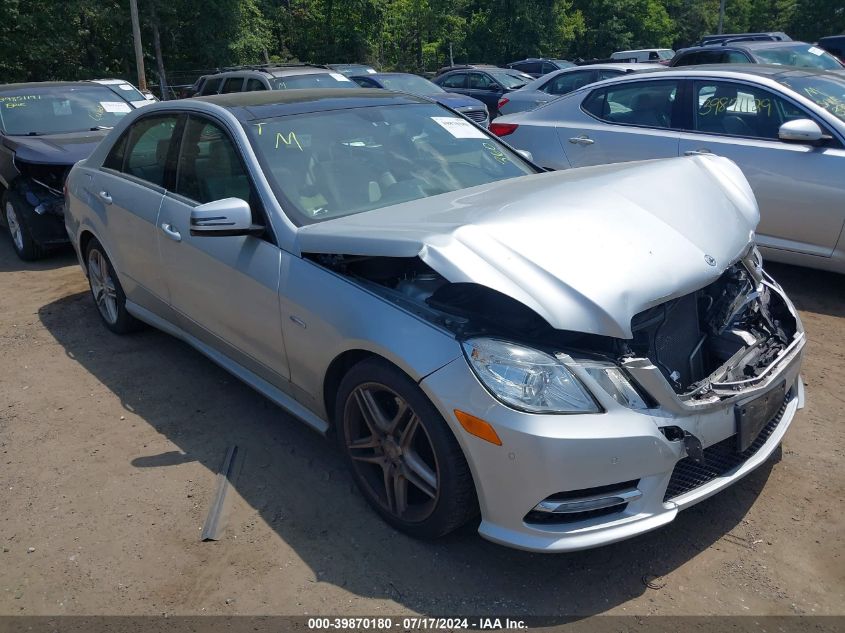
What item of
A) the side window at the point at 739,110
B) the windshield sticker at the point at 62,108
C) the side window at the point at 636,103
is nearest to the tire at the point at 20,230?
the windshield sticker at the point at 62,108

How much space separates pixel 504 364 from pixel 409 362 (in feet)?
1.18

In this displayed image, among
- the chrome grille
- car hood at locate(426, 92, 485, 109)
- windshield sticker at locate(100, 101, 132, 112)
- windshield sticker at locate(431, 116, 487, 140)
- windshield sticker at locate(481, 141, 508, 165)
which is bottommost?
car hood at locate(426, 92, 485, 109)

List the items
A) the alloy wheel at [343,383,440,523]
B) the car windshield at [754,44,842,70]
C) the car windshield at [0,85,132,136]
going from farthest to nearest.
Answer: the car windshield at [754,44,842,70], the car windshield at [0,85,132,136], the alloy wheel at [343,383,440,523]

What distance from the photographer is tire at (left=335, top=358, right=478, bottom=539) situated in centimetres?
270

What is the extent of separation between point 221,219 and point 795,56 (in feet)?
32.0

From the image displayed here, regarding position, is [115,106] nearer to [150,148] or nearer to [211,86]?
[150,148]

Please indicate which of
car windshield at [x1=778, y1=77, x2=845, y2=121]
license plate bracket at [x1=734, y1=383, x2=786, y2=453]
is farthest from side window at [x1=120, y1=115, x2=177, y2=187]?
car windshield at [x1=778, y1=77, x2=845, y2=121]

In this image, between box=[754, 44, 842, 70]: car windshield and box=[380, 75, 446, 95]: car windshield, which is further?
box=[380, 75, 446, 95]: car windshield

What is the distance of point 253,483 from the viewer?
11.5 ft

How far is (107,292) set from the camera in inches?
207

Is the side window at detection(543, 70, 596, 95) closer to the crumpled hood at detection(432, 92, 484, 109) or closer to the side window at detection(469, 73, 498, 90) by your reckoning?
the crumpled hood at detection(432, 92, 484, 109)

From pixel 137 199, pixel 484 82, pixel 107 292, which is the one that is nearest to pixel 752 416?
pixel 137 199

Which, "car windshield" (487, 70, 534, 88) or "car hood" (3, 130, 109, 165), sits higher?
"car hood" (3, 130, 109, 165)

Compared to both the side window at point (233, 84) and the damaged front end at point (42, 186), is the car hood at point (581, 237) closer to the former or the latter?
the damaged front end at point (42, 186)
